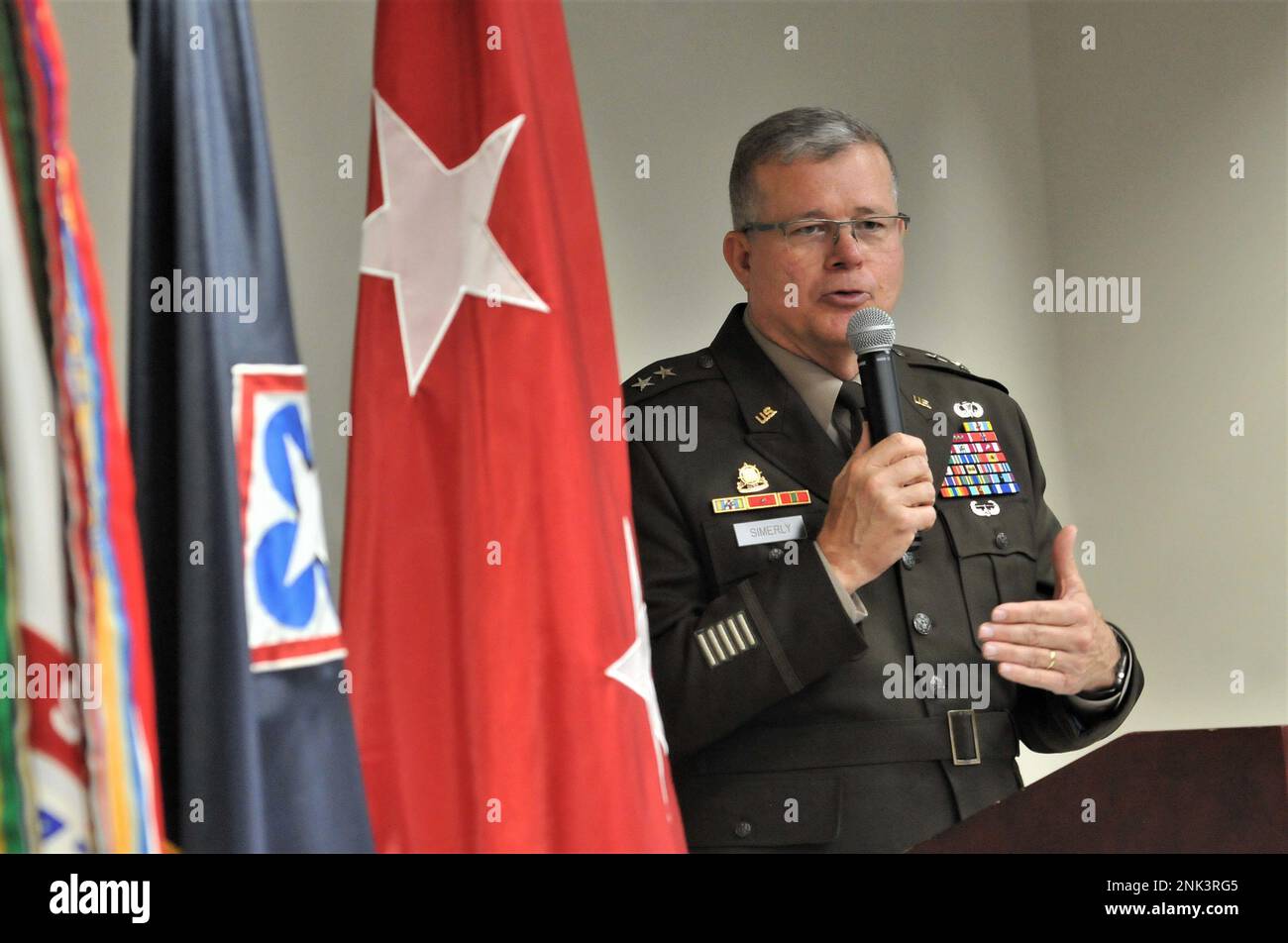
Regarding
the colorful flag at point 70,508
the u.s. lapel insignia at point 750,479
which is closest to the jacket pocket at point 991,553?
the u.s. lapel insignia at point 750,479

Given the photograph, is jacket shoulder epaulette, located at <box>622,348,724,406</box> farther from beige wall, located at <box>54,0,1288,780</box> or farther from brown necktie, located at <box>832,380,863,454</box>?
beige wall, located at <box>54,0,1288,780</box>

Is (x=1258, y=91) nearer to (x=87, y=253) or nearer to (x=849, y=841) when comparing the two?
(x=849, y=841)

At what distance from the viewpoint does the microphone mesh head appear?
1.56 m

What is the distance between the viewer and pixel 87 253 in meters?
0.95

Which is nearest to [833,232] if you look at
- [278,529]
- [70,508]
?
[278,529]

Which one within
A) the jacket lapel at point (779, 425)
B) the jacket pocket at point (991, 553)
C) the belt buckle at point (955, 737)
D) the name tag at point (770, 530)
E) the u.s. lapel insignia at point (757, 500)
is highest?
the jacket lapel at point (779, 425)

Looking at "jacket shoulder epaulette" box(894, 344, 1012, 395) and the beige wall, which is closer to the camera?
"jacket shoulder epaulette" box(894, 344, 1012, 395)

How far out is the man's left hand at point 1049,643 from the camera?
1.59 metres

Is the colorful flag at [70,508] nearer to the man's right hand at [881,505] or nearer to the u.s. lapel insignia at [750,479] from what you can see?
the man's right hand at [881,505]

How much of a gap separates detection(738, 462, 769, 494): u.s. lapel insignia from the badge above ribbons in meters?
0.25

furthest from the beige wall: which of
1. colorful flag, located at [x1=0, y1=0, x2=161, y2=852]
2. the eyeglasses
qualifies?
colorful flag, located at [x1=0, y1=0, x2=161, y2=852]

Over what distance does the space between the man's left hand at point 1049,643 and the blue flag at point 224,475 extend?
0.80 metres

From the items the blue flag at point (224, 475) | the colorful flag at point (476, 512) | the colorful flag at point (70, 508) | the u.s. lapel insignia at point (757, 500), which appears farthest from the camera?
the u.s. lapel insignia at point (757, 500)
